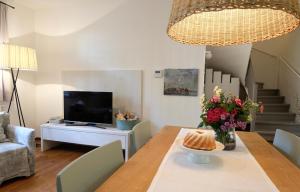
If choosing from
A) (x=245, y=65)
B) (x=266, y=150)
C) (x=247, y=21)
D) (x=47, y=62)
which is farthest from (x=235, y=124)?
(x=47, y=62)

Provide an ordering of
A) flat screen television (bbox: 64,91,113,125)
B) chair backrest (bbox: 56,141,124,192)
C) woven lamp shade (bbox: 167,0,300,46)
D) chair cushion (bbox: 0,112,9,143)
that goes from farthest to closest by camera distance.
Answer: flat screen television (bbox: 64,91,113,125), chair cushion (bbox: 0,112,9,143), woven lamp shade (bbox: 167,0,300,46), chair backrest (bbox: 56,141,124,192)

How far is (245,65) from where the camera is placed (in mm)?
4461

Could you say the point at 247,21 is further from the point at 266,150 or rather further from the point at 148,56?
the point at 148,56

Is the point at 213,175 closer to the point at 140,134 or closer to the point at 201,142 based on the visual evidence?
the point at 201,142

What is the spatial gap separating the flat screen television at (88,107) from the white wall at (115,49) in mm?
541

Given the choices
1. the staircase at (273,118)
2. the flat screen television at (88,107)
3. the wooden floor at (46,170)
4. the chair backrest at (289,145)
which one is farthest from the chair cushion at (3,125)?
the staircase at (273,118)

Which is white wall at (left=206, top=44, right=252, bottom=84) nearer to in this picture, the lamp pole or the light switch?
the light switch

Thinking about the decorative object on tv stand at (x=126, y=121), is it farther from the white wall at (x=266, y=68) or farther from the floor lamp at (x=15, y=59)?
the white wall at (x=266, y=68)

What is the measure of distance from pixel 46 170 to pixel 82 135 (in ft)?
2.37

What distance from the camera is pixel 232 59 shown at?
4.45 metres

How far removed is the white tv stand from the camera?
323 centimetres

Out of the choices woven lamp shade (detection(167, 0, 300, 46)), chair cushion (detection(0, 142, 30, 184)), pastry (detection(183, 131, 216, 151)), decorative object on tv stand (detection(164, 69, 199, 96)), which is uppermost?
woven lamp shade (detection(167, 0, 300, 46))

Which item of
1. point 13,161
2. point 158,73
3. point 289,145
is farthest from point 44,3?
point 289,145

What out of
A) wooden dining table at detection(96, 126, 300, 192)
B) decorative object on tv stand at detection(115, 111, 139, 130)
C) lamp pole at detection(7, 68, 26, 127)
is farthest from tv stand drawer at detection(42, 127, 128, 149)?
wooden dining table at detection(96, 126, 300, 192)
